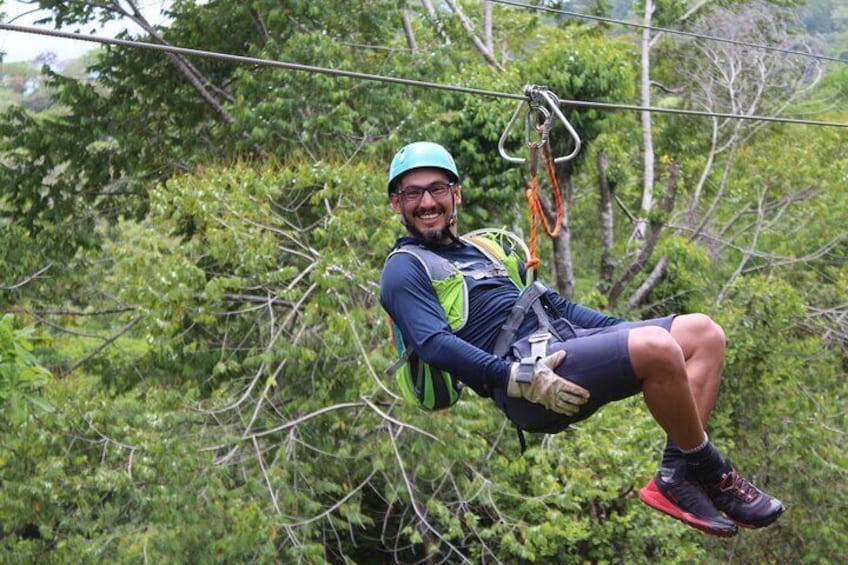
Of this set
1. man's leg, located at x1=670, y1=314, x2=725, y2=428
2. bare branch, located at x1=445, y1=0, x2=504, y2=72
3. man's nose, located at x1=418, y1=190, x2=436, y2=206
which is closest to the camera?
man's leg, located at x1=670, y1=314, x2=725, y2=428

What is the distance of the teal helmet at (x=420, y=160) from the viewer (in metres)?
Answer: 3.74

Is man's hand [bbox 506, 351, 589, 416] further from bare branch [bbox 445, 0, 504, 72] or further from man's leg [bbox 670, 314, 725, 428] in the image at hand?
bare branch [bbox 445, 0, 504, 72]

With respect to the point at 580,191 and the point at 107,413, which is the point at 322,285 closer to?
the point at 107,413

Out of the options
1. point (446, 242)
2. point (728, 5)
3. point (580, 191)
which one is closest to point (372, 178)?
point (446, 242)

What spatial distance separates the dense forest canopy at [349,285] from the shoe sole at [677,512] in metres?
3.40

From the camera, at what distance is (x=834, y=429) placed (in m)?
10.7

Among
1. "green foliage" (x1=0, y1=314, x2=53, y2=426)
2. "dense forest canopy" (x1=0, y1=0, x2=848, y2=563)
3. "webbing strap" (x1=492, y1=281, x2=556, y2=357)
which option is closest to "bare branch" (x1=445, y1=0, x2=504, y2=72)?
"dense forest canopy" (x1=0, y1=0, x2=848, y2=563)

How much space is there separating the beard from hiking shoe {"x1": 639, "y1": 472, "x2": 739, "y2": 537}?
100 centimetres

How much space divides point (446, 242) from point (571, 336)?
1.71 feet

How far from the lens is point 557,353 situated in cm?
334

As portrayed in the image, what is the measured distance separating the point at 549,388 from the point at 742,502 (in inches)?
31.7

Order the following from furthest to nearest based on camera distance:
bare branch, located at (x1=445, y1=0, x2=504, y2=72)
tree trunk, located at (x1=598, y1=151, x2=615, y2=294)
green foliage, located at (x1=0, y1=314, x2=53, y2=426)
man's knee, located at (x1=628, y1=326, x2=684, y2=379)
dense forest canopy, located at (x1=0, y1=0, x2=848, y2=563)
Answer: bare branch, located at (x1=445, y1=0, x2=504, y2=72)
tree trunk, located at (x1=598, y1=151, x2=615, y2=294)
dense forest canopy, located at (x1=0, y1=0, x2=848, y2=563)
green foliage, located at (x1=0, y1=314, x2=53, y2=426)
man's knee, located at (x1=628, y1=326, x2=684, y2=379)

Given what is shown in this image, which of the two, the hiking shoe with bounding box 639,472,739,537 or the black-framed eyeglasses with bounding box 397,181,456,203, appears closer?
the hiking shoe with bounding box 639,472,739,537

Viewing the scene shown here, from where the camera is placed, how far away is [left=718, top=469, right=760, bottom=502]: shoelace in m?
3.61
